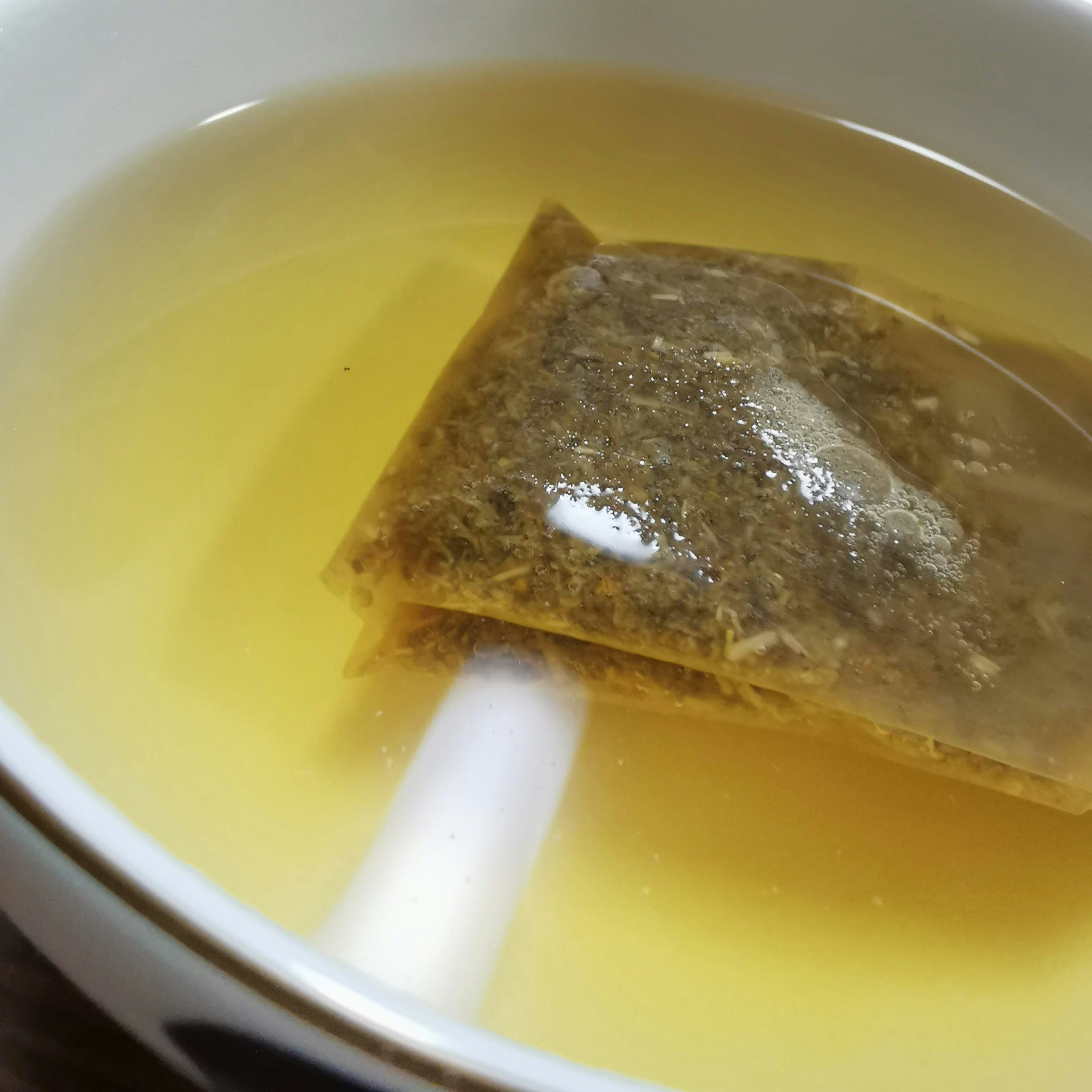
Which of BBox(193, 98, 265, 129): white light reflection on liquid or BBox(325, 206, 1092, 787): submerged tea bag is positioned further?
BBox(193, 98, 265, 129): white light reflection on liquid

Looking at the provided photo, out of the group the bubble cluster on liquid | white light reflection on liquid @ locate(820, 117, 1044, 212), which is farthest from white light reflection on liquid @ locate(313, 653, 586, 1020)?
white light reflection on liquid @ locate(820, 117, 1044, 212)

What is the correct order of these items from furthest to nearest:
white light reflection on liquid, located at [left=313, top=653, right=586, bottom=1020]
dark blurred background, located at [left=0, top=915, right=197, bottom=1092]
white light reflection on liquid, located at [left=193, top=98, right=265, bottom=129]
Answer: white light reflection on liquid, located at [left=193, top=98, right=265, bottom=129]
white light reflection on liquid, located at [left=313, top=653, right=586, bottom=1020]
dark blurred background, located at [left=0, top=915, right=197, bottom=1092]

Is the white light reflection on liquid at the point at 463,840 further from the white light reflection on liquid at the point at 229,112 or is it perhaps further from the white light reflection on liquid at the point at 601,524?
the white light reflection on liquid at the point at 229,112

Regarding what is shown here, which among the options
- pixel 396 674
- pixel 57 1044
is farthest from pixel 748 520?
pixel 57 1044

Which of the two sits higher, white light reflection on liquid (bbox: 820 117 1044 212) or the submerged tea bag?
white light reflection on liquid (bbox: 820 117 1044 212)

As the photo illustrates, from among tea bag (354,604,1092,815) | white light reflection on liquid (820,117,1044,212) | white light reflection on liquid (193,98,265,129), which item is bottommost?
tea bag (354,604,1092,815)

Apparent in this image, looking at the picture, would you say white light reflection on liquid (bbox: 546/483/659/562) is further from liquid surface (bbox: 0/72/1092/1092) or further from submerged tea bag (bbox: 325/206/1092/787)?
liquid surface (bbox: 0/72/1092/1092)
